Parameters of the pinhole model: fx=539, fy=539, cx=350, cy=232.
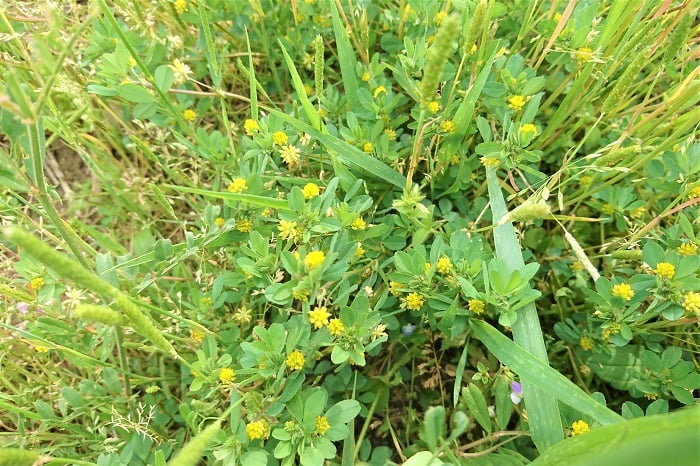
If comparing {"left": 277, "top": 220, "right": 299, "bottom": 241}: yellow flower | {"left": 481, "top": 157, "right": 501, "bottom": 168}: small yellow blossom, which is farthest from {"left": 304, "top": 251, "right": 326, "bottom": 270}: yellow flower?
{"left": 481, "top": 157, "right": 501, "bottom": 168}: small yellow blossom

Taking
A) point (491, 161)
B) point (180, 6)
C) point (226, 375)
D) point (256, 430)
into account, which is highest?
point (180, 6)

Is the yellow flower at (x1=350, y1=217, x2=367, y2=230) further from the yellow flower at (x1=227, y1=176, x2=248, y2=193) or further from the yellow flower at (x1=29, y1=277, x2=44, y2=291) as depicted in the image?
the yellow flower at (x1=29, y1=277, x2=44, y2=291)

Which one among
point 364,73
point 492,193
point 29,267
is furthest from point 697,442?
point 29,267

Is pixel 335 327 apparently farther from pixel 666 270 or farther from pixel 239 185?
pixel 666 270

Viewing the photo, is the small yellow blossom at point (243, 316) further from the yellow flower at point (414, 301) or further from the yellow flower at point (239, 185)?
the yellow flower at point (414, 301)

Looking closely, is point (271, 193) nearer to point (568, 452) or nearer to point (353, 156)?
point (353, 156)

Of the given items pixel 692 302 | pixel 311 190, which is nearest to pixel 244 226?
pixel 311 190
